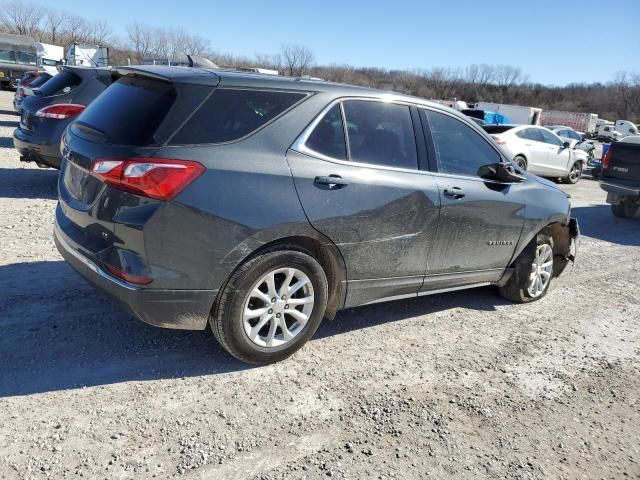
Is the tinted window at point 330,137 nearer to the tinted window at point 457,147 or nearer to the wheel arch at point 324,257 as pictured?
the wheel arch at point 324,257

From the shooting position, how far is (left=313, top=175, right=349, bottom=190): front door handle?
10.8ft

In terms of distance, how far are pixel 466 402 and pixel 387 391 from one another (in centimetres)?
51

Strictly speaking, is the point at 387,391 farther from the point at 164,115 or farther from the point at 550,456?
the point at 164,115

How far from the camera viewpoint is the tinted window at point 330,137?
335cm

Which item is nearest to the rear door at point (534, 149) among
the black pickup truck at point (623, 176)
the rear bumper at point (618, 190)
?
the black pickup truck at point (623, 176)

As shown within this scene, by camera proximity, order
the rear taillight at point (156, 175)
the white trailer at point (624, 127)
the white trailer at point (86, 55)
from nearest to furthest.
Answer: the rear taillight at point (156, 175) → the white trailer at point (86, 55) → the white trailer at point (624, 127)

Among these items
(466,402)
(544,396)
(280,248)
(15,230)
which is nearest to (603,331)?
(544,396)

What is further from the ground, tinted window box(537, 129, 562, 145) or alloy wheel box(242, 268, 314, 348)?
tinted window box(537, 129, 562, 145)

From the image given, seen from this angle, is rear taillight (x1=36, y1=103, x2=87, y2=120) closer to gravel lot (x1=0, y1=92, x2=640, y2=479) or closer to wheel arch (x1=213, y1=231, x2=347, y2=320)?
gravel lot (x1=0, y1=92, x2=640, y2=479)

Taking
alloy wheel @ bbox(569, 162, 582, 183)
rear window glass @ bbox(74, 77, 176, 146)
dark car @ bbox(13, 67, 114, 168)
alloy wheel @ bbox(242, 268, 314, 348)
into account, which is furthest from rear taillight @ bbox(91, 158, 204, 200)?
alloy wheel @ bbox(569, 162, 582, 183)

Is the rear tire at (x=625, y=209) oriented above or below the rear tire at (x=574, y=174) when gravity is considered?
below

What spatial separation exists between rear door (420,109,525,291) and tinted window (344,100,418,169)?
214 mm

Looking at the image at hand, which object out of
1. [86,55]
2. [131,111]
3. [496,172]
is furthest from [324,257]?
[86,55]

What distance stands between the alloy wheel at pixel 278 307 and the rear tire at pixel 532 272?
2.51 meters
